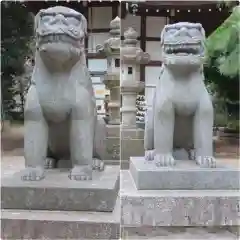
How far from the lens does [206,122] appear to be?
79.2 inches

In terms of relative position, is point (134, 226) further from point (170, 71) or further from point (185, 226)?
point (170, 71)

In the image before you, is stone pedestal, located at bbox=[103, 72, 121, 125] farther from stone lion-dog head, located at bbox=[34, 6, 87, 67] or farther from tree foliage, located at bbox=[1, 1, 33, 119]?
stone lion-dog head, located at bbox=[34, 6, 87, 67]

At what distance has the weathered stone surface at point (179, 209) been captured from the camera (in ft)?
6.01

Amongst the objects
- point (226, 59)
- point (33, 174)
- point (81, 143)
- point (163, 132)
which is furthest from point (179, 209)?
point (226, 59)

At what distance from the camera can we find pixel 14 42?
13.4 ft

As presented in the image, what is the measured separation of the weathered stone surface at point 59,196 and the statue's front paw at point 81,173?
0.05 m

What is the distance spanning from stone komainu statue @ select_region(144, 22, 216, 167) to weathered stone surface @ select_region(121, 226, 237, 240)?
30 cm

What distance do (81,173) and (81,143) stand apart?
13cm

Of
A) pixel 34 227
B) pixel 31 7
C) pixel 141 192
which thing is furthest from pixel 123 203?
pixel 31 7

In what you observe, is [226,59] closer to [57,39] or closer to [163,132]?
[163,132]

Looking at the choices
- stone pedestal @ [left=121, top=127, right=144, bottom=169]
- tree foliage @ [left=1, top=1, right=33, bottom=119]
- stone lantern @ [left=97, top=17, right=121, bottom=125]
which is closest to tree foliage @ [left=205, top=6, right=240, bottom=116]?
stone lantern @ [left=97, top=17, right=121, bottom=125]

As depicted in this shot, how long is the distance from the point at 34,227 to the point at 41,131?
418 mm

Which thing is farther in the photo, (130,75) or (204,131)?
(130,75)

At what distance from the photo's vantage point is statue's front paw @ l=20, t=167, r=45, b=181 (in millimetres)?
1778
